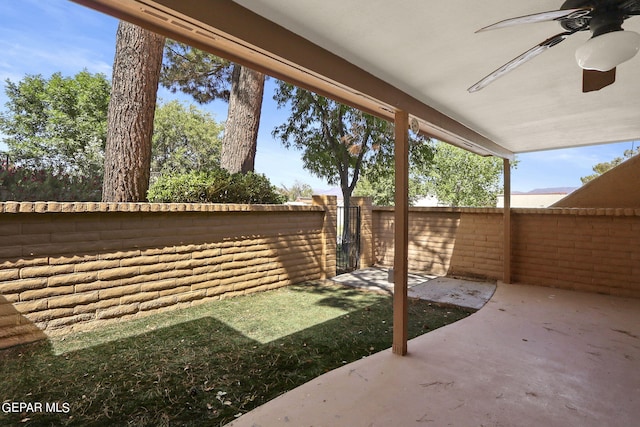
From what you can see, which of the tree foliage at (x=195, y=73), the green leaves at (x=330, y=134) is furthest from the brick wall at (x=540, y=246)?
the tree foliage at (x=195, y=73)

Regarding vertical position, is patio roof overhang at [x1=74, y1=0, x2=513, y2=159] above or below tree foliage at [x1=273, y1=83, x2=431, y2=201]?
below

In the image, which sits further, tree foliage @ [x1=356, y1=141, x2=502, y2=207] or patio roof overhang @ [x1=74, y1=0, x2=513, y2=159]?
tree foliage @ [x1=356, y1=141, x2=502, y2=207]

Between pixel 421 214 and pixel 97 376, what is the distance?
19.8ft

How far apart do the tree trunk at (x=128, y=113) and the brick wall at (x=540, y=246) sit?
17.0 ft

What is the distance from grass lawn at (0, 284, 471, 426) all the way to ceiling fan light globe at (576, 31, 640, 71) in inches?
102

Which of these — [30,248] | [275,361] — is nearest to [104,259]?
[30,248]

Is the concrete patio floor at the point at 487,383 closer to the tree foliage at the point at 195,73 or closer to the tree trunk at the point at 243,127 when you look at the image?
the tree trunk at the point at 243,127

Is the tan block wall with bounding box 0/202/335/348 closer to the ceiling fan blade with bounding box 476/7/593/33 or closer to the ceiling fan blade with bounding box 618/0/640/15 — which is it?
the ceiling fan blade with bounding box 476/7/593/33

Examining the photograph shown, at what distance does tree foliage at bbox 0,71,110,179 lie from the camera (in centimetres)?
1233

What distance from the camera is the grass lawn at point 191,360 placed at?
200cm

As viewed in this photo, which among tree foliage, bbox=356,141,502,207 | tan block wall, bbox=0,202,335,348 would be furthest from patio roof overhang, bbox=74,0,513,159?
tree foliage, bbox=356,141,502,207

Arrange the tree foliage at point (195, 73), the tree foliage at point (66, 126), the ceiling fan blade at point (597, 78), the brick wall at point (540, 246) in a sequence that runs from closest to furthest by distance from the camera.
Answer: the ceiling fan blade at point (597, 78)
the brick wall at point (540, 246)
the tree foliage at point (195, 73)
the tree foliage at point (66, 126)

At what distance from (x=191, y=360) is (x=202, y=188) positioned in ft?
8.30

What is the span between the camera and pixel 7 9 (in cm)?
1220
